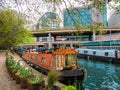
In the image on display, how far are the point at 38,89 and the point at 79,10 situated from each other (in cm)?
337

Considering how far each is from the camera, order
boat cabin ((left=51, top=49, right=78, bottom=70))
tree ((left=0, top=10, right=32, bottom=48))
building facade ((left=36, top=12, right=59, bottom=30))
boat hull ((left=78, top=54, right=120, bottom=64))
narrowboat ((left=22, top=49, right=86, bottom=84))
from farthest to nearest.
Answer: boat hull ((left=78, top=54, right=120, bottom=64)) < boat cabin ((left=51, top=49, right=78, bottom=70)) < narrowboat ((left=22, top=49, right=86, bottom=84)) < tree ((left=0, top=10, right=32, bottom=48)) < building facade ((left=36, top=12, right=59, bottom=30))

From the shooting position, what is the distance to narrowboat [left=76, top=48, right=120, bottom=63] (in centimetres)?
3606

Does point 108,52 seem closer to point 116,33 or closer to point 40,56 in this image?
point 40,56

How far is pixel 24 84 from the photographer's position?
10.2 m

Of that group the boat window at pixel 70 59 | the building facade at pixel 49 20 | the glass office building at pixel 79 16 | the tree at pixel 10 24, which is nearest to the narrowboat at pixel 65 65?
the boat window at pixel 70 59

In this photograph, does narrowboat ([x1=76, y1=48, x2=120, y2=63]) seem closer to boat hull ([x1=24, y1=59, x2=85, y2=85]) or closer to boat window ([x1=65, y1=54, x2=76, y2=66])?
boat window ([x1=65, y1=54, x2=76, y2=66])

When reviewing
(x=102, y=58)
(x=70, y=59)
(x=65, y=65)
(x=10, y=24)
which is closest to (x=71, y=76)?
(x=65, y=65)

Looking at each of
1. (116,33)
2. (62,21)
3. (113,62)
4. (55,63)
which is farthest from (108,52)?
(116,33)

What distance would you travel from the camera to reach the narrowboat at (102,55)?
3606 cm

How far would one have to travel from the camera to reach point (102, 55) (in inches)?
1596

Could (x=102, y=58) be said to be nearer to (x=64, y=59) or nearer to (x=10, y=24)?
(x=10, y=24)

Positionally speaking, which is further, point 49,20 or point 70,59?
point 70,59

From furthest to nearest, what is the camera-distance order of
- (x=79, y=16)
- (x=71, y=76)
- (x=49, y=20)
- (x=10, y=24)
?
(x=10, y=24), (x=71, y=76), (x=49, y=20), (x=79, y=16)

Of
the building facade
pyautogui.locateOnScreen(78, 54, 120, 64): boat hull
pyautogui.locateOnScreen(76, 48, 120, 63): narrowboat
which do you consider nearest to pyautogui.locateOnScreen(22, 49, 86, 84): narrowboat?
the building facade
